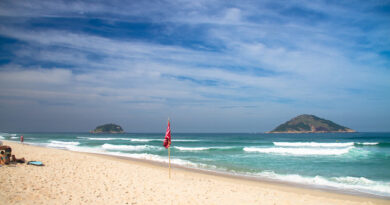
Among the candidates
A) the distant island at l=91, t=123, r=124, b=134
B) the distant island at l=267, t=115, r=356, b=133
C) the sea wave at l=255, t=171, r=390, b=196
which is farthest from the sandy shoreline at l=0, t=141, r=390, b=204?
the distant island at l=91, t=123, r=124, b=134

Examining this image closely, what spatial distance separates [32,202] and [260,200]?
585cm

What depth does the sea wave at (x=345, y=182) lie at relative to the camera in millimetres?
9633

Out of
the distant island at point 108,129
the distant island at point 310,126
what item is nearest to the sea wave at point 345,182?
the distant island at point 310,126

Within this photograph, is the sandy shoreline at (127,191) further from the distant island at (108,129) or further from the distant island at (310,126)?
the distant island at (108,129)

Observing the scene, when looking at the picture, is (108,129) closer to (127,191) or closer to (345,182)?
(345,182)

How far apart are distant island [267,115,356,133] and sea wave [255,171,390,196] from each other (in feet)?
395

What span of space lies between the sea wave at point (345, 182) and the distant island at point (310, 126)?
12045 cm

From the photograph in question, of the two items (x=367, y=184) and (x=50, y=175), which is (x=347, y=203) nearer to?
(x=367, y=184)

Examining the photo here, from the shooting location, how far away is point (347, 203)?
24.6 ft

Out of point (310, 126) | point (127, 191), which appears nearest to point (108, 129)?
point (310, 126)

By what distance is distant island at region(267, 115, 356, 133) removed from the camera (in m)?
123

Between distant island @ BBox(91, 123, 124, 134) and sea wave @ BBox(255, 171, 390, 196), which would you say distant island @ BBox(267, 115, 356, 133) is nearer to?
distant island @ BBox(91, 123, 124, 134)

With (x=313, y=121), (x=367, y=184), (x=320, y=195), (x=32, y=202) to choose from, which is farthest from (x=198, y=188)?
(x=313, y=121)

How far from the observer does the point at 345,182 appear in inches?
427
